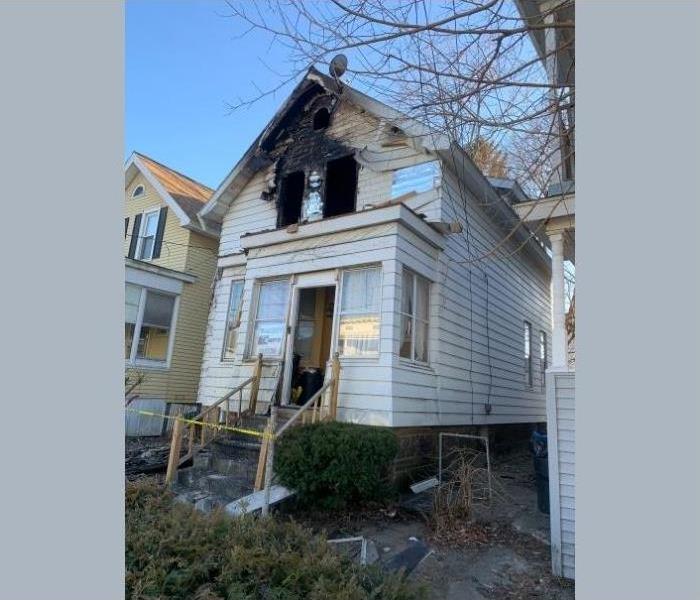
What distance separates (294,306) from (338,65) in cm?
525

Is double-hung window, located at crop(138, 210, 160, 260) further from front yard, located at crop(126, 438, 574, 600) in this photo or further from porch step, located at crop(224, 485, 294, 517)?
front yard, located at crop(126, 438, 574, 600)

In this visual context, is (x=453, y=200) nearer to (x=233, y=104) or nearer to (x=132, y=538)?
(x=233, y=104)

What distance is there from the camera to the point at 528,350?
13961mm

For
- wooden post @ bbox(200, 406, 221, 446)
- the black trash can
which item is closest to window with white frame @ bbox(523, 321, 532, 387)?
the black trash can

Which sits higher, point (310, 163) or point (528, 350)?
point (310, 163)

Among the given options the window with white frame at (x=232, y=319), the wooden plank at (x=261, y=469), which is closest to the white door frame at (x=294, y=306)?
the window with white frame at (x=232, y=319)

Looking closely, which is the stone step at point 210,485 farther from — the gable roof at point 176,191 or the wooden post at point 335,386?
the gable roof at point 176,191

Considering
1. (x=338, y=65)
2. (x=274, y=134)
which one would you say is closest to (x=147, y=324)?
(x=274, y=134)

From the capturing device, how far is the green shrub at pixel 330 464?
6.10m

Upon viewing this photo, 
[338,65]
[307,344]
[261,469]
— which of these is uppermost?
[338,65]

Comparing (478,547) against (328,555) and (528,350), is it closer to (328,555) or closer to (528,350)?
(328,555)

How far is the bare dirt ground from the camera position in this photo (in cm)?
471
